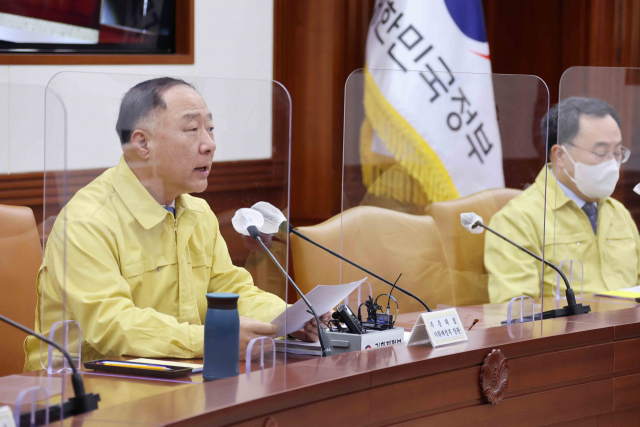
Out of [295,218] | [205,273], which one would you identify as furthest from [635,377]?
[295,218]

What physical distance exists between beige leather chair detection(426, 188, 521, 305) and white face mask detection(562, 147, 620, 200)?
369mm

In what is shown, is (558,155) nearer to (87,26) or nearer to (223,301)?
(223,301)

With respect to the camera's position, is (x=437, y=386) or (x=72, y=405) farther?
(x=437, y=386)

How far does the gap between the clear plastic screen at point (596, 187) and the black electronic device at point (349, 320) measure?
952mm

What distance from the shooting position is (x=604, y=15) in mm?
4297

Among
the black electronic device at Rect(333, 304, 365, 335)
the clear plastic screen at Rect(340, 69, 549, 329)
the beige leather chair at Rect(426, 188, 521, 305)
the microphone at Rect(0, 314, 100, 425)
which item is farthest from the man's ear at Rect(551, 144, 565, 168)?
the microphone at Rect(0, 314, 100, 425)

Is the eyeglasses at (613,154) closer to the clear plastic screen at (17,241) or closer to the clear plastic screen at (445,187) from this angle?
the clear plastic screen at (445,187)

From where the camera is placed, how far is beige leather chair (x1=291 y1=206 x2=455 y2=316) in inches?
95.0

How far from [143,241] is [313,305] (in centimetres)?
40

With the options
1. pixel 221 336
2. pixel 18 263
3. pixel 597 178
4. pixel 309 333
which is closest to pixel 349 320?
pixel 309 333

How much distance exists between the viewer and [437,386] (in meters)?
1.81

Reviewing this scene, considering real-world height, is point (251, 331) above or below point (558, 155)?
below

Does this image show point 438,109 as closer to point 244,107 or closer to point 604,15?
point 244,107

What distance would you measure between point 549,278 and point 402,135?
0.65 metres
